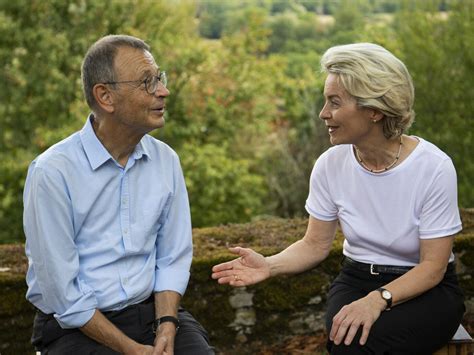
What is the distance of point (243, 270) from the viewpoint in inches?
120

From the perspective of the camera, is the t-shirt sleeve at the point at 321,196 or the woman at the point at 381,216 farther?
the t-shirt sleeve at the point at 321,196

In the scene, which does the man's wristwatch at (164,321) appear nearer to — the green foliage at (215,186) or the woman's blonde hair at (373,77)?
the woman's blonde hair at (373,77)

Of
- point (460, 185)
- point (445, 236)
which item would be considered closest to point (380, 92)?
point (445, 236)

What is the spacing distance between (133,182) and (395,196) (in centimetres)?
100

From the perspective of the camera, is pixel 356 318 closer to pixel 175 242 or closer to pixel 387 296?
pixel 387 296

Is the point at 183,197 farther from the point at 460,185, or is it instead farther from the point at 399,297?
the point at 460,185

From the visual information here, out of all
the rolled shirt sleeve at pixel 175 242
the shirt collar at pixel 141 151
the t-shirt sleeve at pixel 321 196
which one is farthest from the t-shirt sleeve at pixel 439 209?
the shirt collar at pixel 141 151

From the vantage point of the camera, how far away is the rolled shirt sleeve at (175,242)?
9.93 feet

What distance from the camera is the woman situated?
2.82 meters

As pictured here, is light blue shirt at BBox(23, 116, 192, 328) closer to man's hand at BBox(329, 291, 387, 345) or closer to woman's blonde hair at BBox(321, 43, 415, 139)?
man's hand at BBox(329, 291, 387, 345)

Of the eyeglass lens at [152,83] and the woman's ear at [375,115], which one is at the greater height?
the eyeglass lens at [152,83]

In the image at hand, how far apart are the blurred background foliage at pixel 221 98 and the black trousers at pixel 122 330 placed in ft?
34.3

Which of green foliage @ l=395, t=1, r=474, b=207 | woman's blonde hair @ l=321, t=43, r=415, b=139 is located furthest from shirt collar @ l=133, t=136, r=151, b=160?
green foliage @ l=395, t=1, r=474, b=207

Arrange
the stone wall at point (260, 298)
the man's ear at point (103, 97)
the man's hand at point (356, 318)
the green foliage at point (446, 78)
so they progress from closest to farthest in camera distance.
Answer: the man's hand at point (356, 318), the man's ear at point (103, 97), the stone wall at point (260, 298), the green foliage at point (446, 78)
